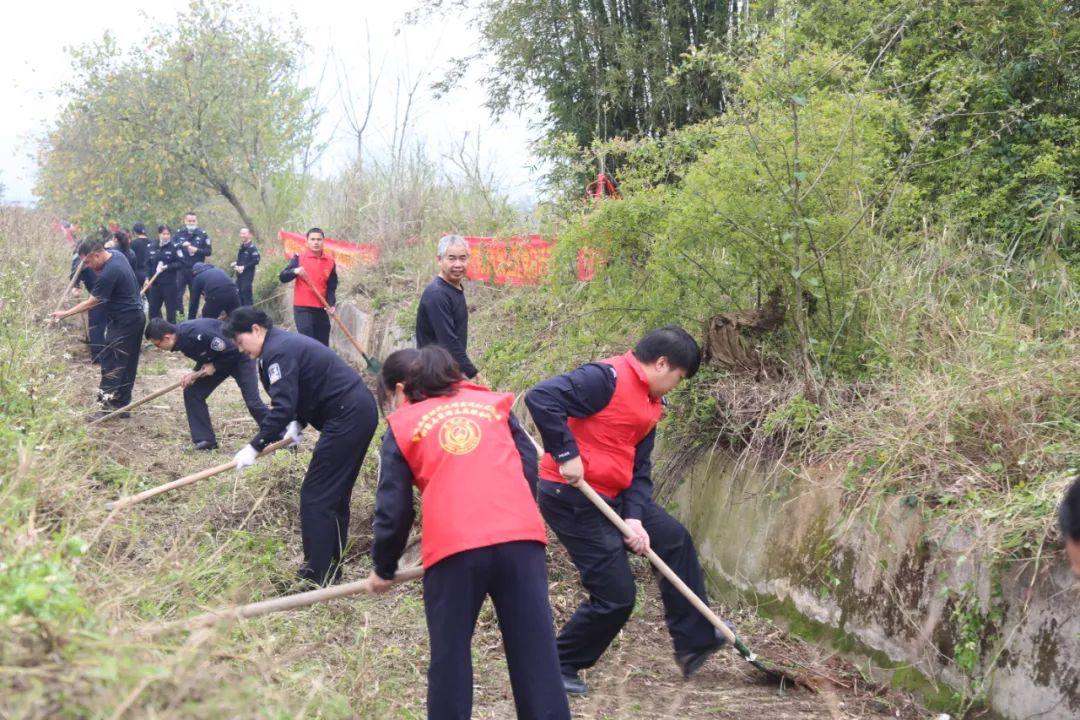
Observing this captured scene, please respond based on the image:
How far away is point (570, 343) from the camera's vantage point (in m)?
7.65

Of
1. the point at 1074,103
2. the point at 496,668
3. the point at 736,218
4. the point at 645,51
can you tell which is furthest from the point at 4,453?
the point at 645,51

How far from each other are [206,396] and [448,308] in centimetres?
325

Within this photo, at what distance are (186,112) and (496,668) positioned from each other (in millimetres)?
20433

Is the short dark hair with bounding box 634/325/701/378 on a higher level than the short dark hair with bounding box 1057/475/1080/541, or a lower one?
higher

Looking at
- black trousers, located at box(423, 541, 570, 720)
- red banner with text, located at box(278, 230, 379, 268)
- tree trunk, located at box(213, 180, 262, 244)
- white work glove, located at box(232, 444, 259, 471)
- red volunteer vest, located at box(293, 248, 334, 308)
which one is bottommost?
black trousers, located at box(423, 541, 570, 720)

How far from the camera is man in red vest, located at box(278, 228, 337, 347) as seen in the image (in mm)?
10477

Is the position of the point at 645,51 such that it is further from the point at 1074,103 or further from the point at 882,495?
the point at 882,495

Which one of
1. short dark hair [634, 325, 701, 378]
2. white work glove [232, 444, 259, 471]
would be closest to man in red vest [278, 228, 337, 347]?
white work glove [232, 444, 259, 471]

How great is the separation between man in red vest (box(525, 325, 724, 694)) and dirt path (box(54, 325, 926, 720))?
0.31m

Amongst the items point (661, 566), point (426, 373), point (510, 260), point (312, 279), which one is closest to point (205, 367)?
point (312, 279)

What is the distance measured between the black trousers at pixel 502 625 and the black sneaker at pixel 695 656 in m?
1.53

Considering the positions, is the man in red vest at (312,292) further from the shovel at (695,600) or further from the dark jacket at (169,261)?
the shovel at (695,600)

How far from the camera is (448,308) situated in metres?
6.52

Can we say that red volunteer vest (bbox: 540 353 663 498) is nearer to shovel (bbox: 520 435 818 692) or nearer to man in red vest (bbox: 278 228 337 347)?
shovel (bbox: 520 435 818 692)
